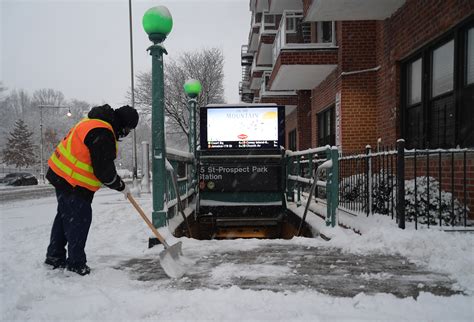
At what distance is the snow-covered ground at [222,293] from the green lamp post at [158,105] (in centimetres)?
62

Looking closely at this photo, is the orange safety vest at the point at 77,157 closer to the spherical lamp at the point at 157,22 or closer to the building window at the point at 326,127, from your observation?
the spherical lamp at the point at 157,22

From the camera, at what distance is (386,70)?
8227 millimetres

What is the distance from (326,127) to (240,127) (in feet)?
18.2

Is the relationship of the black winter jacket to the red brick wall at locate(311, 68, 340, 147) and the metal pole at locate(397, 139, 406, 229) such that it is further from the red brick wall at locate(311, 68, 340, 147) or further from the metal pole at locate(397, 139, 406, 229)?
the red brick wall at locate(311, 68, 340, 147)

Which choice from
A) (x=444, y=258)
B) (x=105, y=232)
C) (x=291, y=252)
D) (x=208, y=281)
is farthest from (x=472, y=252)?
(x=105, y=232)

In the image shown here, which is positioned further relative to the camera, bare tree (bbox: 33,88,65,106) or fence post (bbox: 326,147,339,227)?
bare tree (bbox: 33,88,65,106)

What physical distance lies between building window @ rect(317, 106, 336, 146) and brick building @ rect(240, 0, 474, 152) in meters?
0.03

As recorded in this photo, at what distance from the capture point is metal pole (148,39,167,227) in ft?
15.6

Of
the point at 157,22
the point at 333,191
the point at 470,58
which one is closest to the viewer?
the point at 157,22

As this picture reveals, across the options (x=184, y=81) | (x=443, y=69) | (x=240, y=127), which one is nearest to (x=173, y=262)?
(x=240, y=127)

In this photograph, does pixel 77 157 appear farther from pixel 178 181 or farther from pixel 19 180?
pixel 19 180

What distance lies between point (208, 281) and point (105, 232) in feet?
11.8

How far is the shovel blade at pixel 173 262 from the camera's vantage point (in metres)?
3.31

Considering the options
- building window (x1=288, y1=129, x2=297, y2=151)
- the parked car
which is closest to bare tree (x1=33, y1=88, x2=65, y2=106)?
the parked car
